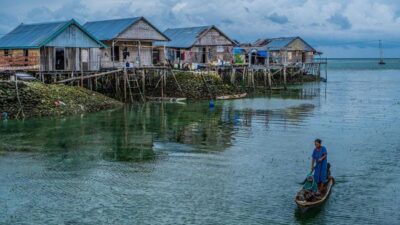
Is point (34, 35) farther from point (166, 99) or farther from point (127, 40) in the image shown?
point (166, 99)

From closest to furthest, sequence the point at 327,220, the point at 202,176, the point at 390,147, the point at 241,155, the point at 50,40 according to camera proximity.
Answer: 1. the point at 327,220
2. the point at 202,176
3. the point at 241,155
4. the point at 390,147
5. the point at 50,40

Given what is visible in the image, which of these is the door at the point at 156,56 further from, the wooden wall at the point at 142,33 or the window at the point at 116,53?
the window at the point at 116,53

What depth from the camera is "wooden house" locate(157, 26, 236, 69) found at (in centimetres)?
5209

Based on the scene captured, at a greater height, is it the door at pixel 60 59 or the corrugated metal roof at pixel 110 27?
the corrugated metal roof at pixel 110 27

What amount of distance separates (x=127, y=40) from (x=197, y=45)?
10386 mm

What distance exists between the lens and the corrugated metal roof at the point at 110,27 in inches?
1666

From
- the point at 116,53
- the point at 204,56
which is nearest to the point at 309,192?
the point at 116,53

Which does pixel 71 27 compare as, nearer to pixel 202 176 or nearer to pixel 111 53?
pixel 111 53

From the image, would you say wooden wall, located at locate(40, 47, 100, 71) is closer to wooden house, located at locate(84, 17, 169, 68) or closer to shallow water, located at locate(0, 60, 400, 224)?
wooden house, located at locate(84, 17, 169, 68)

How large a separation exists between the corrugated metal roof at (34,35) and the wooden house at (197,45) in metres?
14.7

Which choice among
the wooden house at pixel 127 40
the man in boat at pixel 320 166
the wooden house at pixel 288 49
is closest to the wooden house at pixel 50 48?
the wooden house at pixel 127 40

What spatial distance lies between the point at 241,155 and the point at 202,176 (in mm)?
3818

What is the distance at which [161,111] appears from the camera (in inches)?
1417

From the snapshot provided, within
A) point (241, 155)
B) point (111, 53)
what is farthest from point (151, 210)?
point (111, 53)
